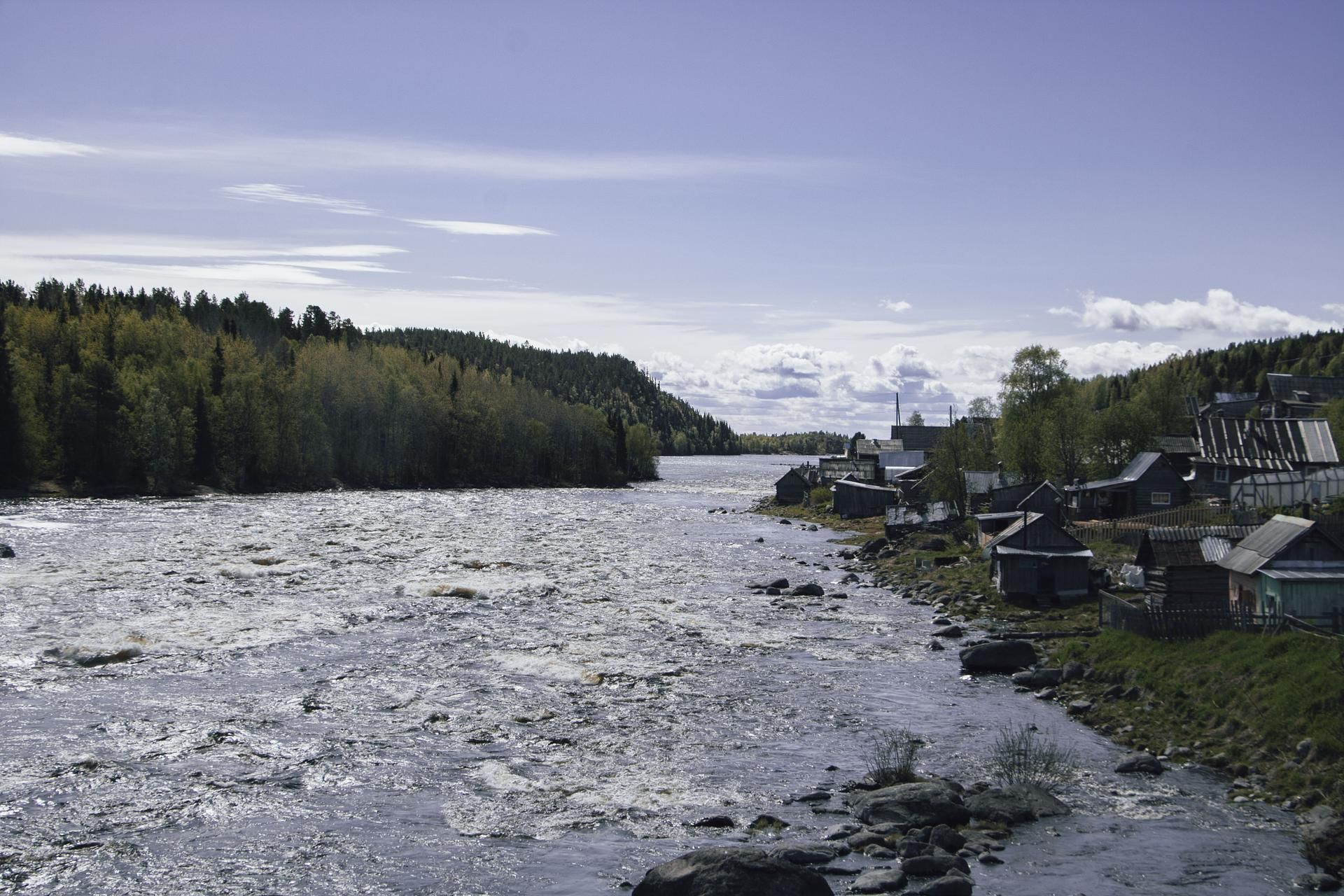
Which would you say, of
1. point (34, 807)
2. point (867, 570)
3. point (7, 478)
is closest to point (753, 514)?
point (867, 570)

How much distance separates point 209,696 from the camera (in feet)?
94.6

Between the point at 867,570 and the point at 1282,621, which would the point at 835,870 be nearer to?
the point at 1282,621

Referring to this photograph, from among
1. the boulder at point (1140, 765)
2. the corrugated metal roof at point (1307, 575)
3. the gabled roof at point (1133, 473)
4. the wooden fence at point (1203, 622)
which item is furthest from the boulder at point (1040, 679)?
the gabled roof at point (1133, 473)

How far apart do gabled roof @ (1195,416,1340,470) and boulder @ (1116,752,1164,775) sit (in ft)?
167

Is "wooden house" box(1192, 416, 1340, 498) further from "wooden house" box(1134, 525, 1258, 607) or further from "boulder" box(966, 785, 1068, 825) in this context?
"boulder" box(966, 785, 1068, 825)

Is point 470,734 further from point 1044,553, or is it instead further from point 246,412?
point 246,412

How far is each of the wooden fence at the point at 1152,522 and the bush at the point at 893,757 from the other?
29739 mm

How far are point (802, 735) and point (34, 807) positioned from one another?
57.7 feet

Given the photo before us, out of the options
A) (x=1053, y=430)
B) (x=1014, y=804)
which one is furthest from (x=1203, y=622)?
(x=1053, y=430)

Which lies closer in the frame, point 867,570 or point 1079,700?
point 1079,700

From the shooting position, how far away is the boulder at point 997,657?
33.7 metres

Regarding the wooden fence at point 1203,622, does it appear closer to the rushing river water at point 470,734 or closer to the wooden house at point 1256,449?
the rushing river water at point 470,734

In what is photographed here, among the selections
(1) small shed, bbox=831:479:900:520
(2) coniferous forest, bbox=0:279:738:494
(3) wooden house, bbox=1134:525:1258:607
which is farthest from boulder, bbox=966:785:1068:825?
(2) coniferous forest, bbox=0:279:738:494

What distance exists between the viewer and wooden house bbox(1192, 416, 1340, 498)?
65.8 m
